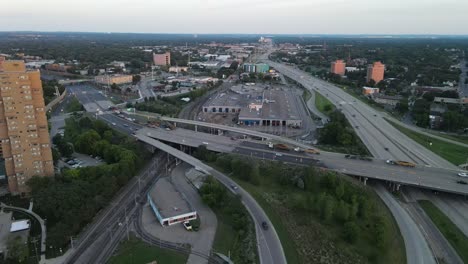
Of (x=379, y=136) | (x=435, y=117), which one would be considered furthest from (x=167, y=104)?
(x=435, y=117)

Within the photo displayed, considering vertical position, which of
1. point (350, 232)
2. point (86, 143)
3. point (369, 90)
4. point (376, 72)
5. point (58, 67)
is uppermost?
point (376, 72)

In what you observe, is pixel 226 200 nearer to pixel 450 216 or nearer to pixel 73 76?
pixel 450 216

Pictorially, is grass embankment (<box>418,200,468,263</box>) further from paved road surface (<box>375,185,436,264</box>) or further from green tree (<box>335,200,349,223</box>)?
green tree (<box>335,200,349,223</box>)

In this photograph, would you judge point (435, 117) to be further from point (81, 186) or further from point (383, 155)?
point (81, 186)

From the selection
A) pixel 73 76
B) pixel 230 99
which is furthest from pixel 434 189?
pixel 73 76

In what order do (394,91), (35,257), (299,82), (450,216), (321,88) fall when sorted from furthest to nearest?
(299,82), (321,88), (394,91), (450,216), (35,257)

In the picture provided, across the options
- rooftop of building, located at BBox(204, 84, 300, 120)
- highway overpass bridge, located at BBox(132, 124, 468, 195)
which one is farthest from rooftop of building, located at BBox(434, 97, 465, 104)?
highway overpass bridge, located at BBox(132, 124, 468, 195)

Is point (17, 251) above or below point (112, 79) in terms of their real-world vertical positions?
below
